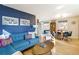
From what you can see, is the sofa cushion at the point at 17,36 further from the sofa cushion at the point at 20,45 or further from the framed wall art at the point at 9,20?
the framed wall art at the point at 9,20

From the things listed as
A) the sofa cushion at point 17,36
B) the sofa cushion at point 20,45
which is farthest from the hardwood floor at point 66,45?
the sofa cushion at point 17,36

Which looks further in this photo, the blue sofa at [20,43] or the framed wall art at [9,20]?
the framed wall art at [9,20]

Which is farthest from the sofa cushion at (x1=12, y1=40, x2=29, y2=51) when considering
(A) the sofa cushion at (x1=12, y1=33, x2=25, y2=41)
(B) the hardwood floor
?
(B) the hardwood floor

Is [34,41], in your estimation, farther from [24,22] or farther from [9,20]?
[9,20]

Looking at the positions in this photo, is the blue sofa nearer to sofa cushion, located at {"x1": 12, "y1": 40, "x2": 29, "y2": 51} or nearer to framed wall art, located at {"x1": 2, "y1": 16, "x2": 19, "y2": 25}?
sofa cushion, located at {"x1": 12, "y1": 40, "x2": 29, "y2": 51}

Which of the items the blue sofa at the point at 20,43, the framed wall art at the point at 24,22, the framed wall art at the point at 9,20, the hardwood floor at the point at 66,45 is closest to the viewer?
the hardwood floor at the point at 66,45

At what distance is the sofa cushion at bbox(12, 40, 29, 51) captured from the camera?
3.29 meters

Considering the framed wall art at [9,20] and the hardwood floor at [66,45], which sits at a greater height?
the framed wall art at [9,20]

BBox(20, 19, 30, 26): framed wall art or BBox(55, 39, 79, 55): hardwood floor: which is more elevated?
BBox(20, 19, 30, 26): framed wall art

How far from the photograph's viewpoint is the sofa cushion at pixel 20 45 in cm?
329

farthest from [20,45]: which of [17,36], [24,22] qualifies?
[24,22]

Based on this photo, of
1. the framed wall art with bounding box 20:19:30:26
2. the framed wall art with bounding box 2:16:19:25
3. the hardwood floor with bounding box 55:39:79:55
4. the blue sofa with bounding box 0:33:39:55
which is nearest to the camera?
the hardwood floor with bounding box 55:39:79:55

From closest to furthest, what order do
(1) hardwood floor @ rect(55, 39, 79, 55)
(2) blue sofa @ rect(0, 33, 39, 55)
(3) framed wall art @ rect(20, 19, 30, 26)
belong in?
(1) hardwood floor @ rect(55, 39, 79, 55) < (2) blue sofa @ rect(0, 33, 39, 55) < (3) framed wall art @ rect(20, 19, 30, 26)
